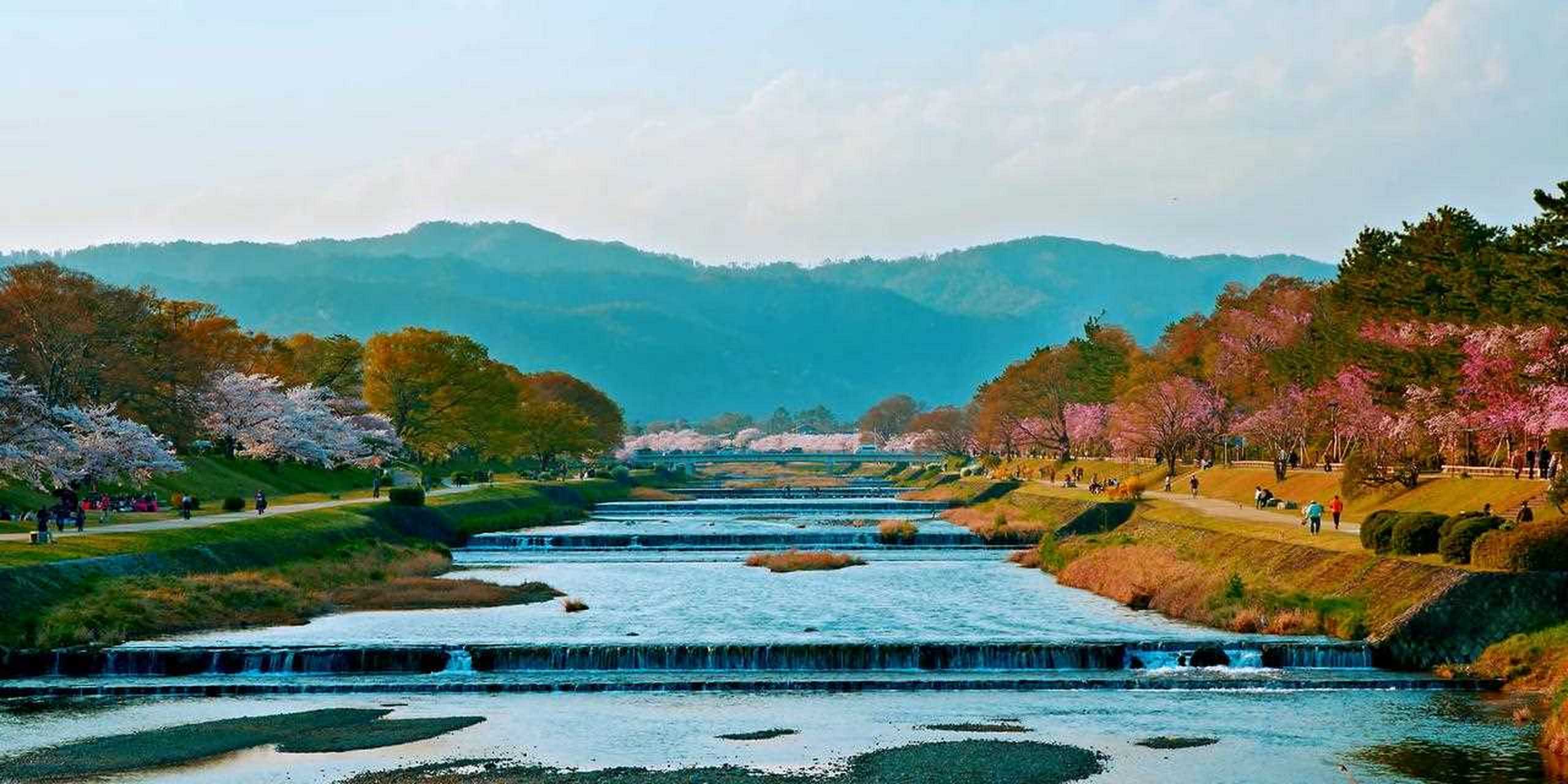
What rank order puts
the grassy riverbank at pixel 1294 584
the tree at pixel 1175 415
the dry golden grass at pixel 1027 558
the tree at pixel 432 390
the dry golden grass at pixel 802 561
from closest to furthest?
the grassy riverbank at pixel 1294 584 → the dry golden grass at pixel 802 561 → the dry golden grass at pixel 1027 558 → the tree at pixel 1175 415 → the tree at pixel 432 390

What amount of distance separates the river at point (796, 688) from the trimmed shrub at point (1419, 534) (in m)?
8.04

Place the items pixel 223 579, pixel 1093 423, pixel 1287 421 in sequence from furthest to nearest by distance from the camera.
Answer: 1. pixel 1093 423
2. pixel 1287 421
3. pixel 223 579

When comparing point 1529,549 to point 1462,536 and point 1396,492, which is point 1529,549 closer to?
point 1462,536

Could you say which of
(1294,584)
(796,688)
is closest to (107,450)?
(796,688)

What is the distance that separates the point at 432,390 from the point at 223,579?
99.6 meters

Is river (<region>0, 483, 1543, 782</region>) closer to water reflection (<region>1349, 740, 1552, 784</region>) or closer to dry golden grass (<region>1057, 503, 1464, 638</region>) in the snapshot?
water reflection (<region>1349, 740, 1552, 784</region>)

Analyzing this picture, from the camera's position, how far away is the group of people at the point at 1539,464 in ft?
279

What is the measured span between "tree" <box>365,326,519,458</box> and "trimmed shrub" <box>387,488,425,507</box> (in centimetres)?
4994

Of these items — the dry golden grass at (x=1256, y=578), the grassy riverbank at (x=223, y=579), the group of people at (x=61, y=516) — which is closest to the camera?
the dry golden grass at (x=1256, y=578)

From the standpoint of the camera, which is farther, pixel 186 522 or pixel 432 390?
pixel 432 390

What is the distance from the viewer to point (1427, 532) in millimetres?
67250

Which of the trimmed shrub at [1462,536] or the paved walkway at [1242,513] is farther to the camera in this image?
the paved walkway at [1242,513]

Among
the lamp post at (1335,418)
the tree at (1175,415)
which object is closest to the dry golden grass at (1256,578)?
the lamp post at (1335,418)

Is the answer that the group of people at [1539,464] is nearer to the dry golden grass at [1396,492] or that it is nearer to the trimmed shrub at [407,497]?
the dry golden grass at [1396,492]
